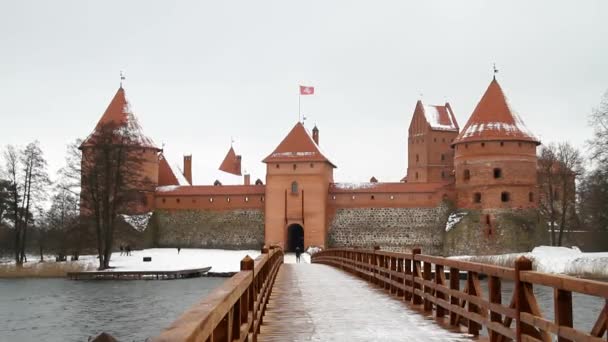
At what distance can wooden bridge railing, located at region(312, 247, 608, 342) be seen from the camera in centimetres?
425

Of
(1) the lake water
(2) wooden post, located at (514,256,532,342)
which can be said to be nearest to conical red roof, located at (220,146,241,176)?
(1) the lake water

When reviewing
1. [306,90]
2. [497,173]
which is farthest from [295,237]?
[497,173]

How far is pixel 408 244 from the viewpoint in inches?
1721

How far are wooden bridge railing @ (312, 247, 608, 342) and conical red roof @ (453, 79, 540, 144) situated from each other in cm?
3087

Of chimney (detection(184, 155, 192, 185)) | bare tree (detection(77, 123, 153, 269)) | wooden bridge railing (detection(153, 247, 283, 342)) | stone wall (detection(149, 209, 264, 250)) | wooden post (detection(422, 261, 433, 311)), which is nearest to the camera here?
wooden bridge railing (detection(153, 247, 283, 342))

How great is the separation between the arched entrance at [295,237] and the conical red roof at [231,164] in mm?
25085

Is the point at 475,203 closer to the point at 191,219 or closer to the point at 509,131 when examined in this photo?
the point at 509,131

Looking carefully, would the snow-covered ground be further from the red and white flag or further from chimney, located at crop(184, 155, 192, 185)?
chimney, located at crop(184, 155, 192, 185)

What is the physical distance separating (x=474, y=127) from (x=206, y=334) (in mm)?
40440

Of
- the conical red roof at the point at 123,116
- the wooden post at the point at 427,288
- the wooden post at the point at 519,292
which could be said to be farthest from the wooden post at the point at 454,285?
the conical red roof at the point at 123,116

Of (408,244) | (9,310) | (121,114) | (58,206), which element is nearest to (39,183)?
(58,206)

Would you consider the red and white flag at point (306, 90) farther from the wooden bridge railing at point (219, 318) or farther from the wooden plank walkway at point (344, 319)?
the wooden bridge railing at point (219, 318)

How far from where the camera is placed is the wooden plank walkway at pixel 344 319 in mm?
6629

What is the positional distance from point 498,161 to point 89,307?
25.9 metres
